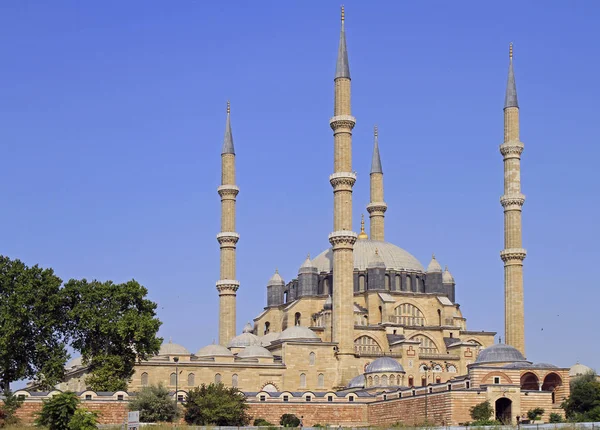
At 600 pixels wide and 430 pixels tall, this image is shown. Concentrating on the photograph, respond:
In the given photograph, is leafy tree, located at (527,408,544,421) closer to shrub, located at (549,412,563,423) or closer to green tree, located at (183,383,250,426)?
shrub, located at (549,412,563,423)

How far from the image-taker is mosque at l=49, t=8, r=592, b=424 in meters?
52.9

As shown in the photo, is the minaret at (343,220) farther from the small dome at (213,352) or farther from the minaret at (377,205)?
the minaret at (377,205)

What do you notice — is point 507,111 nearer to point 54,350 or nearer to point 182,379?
point 182,379

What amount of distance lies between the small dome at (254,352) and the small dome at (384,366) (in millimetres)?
6504

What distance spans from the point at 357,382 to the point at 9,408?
1896 cm

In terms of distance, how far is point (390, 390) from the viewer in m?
55.5

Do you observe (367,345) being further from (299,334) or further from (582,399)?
(582,399)

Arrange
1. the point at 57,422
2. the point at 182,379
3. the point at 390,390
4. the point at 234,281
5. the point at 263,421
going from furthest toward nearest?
the point at 234,281, the point at 182,379, the point at 390,390, the point at 263,421, the point at 57,422

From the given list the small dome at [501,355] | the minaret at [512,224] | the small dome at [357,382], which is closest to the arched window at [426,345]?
the minaret at [512,224]

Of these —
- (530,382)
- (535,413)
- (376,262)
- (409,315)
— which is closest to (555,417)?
(535,413)

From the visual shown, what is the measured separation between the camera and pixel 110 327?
52.9m

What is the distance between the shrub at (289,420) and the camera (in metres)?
51.8

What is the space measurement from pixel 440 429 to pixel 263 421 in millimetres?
11733

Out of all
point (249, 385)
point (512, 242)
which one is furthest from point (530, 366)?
point (249, 385)
